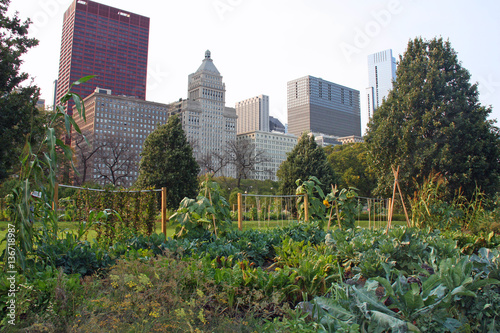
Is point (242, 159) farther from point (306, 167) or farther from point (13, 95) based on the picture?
point (13, 95)

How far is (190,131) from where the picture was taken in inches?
3812

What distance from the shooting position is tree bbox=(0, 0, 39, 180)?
947cm

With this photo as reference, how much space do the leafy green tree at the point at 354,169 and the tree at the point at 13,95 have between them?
71.9ft

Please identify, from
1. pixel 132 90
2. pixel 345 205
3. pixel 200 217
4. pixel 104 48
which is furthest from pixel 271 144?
pixel 200 217

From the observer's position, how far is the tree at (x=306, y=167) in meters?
18.1

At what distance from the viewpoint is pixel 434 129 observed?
50.5 feet

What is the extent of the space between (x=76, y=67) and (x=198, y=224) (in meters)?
112

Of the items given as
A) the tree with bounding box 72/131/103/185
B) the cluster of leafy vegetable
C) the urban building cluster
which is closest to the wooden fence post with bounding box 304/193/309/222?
the cluster of leafy vegetable

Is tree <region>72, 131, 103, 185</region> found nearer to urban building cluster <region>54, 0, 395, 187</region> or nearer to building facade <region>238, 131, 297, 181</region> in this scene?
urban building cluster <region>54, 0, 395, 187</region>

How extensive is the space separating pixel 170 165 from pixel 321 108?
139 metres

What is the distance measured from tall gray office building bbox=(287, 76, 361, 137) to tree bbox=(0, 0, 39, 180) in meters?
135

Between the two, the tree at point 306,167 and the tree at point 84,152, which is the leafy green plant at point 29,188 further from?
the tree at point 84,152

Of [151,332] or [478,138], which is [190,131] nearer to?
[478,138]

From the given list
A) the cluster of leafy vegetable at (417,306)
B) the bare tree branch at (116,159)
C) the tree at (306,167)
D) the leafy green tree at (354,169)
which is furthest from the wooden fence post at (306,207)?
the bare tree branch at (116,159)
